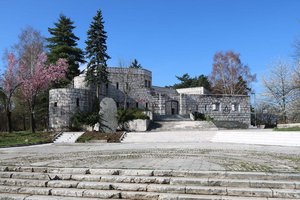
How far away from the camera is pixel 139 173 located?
6.73 meters

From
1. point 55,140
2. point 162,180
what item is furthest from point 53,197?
point 55,140

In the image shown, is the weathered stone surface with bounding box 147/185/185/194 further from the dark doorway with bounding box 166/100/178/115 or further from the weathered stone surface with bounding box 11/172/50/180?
the dark doorway with bounding box 166/100/178/115

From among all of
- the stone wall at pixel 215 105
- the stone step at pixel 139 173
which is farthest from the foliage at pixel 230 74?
the stone step at pixel 139 173

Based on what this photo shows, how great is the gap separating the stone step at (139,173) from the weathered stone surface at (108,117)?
18.4 metres

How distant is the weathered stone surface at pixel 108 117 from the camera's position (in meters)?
26.3

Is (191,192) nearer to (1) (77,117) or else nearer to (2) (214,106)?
(1) (77,117)

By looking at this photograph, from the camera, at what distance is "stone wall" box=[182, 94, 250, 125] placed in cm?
3925

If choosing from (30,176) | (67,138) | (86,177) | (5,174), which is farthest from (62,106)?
(86,177)

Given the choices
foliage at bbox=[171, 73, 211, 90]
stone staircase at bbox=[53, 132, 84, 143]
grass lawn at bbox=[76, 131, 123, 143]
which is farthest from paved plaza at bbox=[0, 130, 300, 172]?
foliage at bbox=[171, 73, 211, 90]

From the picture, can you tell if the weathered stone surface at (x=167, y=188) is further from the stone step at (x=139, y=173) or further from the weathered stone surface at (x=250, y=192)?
the weathered stone surface at (x=250, y=192)

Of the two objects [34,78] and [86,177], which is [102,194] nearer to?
[86,177]

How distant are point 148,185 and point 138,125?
77.5 feet

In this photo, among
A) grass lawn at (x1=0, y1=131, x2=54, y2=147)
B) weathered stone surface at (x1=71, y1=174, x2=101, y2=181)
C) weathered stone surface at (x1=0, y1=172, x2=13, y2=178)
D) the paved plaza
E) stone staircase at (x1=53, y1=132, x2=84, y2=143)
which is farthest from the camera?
stone staircase at (x1=53, y1=132, x2=84, y2=143)

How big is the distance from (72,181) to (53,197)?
73cm
